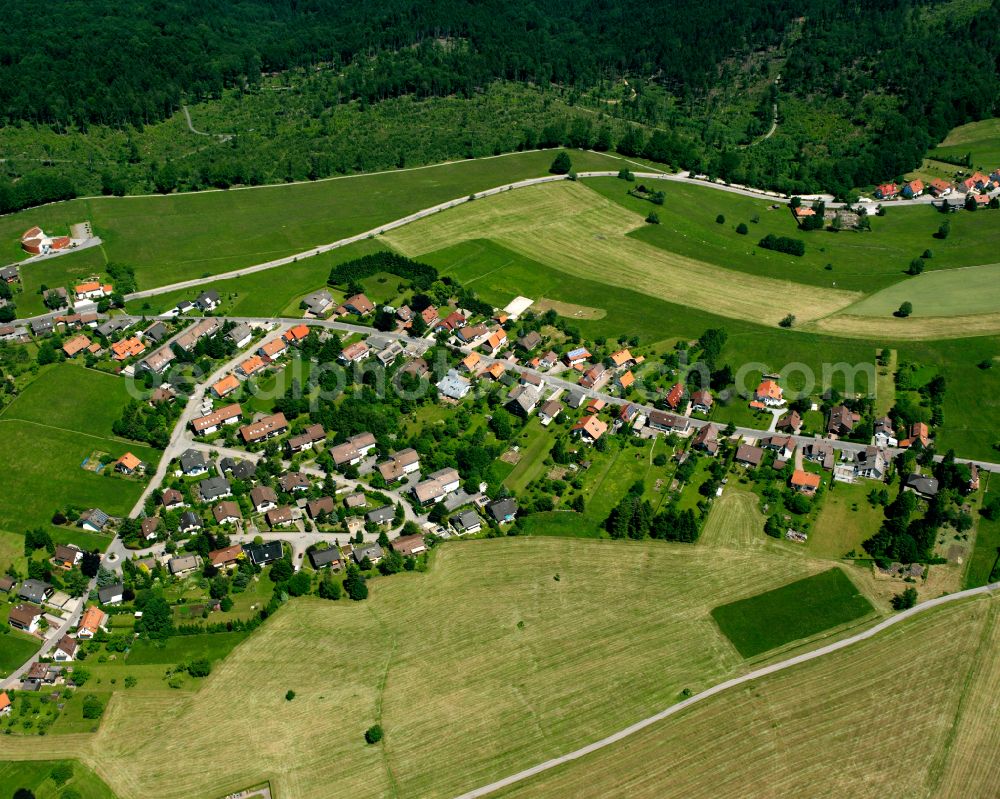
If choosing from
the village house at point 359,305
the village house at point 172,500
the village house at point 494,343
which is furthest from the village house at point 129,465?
the village house at point 494,343

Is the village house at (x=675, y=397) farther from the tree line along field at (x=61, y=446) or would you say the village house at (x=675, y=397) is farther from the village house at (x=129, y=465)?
the village house at (x=129, y=465)

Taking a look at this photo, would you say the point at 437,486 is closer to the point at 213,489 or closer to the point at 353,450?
the point at 353,450

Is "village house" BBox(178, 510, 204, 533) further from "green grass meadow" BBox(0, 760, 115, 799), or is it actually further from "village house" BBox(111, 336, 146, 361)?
"village house" BBox(111, 336, 146, 361)

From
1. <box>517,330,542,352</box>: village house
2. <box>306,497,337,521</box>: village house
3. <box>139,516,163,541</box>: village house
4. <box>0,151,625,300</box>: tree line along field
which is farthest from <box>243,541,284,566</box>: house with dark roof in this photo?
<box>0,151,625,300</box>: tree line along field

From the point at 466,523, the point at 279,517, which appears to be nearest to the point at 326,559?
the point at 279,517

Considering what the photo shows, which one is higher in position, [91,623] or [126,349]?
[126,349]
